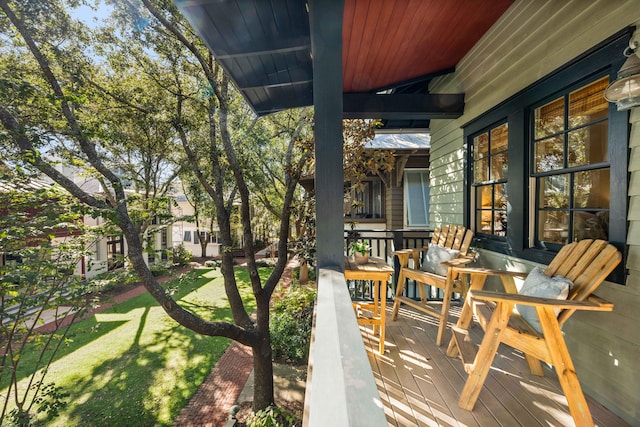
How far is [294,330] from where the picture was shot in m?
5.80

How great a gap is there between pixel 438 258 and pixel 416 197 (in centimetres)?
498

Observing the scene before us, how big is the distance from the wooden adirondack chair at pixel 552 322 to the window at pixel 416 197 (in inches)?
231

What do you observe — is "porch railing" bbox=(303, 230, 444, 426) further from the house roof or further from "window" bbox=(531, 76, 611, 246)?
the house roof

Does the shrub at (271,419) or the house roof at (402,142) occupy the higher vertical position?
the house roof at (402,142)

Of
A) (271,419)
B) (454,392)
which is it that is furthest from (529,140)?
(271,419)

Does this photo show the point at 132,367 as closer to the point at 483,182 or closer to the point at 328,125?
the point at 328,125

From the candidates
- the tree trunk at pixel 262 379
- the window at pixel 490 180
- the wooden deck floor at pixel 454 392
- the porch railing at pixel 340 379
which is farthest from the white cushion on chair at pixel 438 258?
the tree trunk at pixel 262 379

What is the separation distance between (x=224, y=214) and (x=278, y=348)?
3.01m

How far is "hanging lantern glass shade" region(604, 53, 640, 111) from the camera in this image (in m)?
1.48

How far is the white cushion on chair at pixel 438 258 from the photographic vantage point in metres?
3.10

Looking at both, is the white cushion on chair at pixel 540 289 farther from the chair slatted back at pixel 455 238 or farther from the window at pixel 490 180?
the window at pixel 490 180

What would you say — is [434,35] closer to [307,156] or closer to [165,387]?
[307,156]

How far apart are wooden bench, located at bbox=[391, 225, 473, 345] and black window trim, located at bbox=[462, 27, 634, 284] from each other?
1.05 feet

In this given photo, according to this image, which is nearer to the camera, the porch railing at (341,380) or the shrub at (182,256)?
the porch railing at (341,380)
